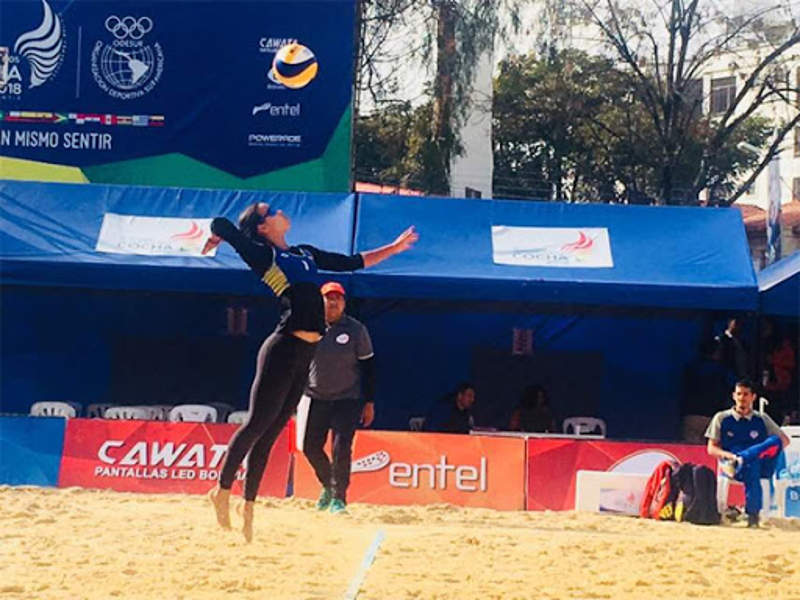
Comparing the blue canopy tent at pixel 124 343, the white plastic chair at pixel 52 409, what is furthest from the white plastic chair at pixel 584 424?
the white plastic chair at pixel 52 409

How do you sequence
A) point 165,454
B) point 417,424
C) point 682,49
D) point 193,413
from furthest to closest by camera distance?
point 682,49
point 417,424
point 193,413
point 165,454

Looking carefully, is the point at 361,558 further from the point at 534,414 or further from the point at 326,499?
the point at 534,414

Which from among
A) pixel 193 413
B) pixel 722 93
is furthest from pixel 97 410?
pixel 722 93

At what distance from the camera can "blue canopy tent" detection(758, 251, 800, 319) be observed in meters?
13.6

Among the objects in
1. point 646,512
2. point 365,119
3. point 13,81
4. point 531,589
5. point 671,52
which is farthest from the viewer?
point 365,119

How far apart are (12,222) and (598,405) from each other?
715 cm

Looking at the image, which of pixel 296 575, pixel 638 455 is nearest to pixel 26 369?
pixel 638 455

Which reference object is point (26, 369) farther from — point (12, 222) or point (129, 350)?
point (12, 222)

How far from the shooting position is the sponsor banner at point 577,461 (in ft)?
38.3

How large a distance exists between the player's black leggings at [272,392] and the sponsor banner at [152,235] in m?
6.93

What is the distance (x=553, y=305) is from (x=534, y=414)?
48.2 inches

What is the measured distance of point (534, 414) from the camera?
14477 millimetres

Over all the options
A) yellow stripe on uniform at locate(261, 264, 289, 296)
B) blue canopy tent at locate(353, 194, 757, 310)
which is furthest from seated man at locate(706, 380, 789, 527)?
yellow stripe on uniform at locate(261, 264, 289, 296)

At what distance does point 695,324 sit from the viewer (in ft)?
51.0
